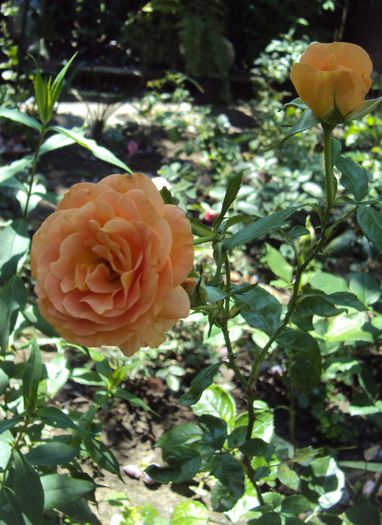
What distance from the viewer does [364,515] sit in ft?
4.31

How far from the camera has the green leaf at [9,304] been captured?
1.36 meters

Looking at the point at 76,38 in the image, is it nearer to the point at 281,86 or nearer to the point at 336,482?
the point at 281,86

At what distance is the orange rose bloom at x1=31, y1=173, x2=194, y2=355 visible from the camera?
718 mm

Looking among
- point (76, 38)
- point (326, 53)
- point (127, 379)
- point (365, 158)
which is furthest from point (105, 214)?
point (76, 38)

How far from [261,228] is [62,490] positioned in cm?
68

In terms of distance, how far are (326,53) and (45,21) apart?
3514mm

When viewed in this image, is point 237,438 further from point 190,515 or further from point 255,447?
point 190,515

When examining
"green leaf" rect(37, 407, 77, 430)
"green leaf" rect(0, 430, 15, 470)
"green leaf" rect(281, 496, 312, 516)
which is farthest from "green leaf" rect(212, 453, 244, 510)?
"green leaf" rect(0, 430, 15, 470)

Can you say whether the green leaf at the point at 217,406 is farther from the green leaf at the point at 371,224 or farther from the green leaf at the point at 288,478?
the green leaf at the point at 371,224

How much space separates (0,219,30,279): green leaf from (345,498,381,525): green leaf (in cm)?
80

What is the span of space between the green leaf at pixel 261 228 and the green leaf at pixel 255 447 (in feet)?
1.37

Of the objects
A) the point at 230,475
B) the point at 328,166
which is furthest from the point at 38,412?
the point at 328,166

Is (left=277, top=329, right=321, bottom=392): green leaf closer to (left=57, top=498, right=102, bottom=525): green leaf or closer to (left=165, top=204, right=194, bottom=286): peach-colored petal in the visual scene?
(left=165, top=204, right=194, bottom=286): peach-colored petal

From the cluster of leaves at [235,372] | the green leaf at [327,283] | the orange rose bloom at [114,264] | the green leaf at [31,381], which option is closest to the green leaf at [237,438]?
the cluster of leaves at [235,372]
